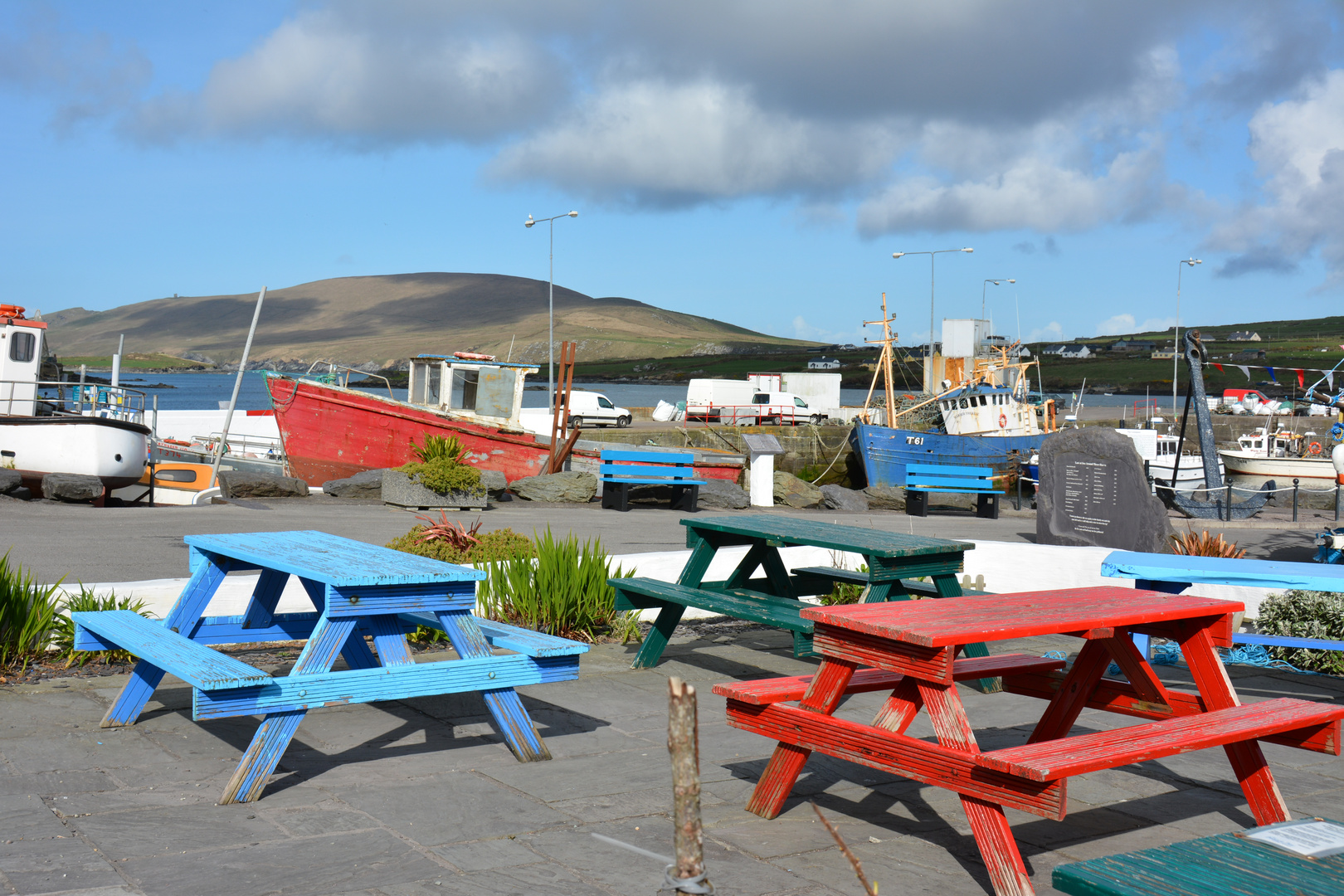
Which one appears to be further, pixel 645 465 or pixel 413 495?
pixel 645 465

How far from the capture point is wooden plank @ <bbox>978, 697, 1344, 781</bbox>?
122 inches

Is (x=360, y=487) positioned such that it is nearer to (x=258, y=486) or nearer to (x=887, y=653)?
(x=258, y=486)

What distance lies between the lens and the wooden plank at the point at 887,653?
3359 millimetres

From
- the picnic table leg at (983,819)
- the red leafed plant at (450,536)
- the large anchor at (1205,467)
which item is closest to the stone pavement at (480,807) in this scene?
the picnic table leg at (983,819)

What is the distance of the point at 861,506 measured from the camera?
826 inches

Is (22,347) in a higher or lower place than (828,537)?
higher

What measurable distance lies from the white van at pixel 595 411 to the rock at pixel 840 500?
1119 inches

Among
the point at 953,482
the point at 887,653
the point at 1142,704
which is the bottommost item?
the point at 1142,704

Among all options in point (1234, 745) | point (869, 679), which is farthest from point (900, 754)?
point (1234, 745)

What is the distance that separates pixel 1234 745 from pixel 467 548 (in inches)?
215

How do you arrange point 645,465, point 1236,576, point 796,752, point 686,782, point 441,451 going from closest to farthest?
point 686,782, point 796,752, point 1236,576, point 441,451, point 645,465

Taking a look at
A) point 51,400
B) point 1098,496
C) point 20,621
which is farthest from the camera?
point 51,400

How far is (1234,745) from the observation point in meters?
3.88

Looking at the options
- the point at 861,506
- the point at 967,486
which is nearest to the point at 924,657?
the point at 967,486
